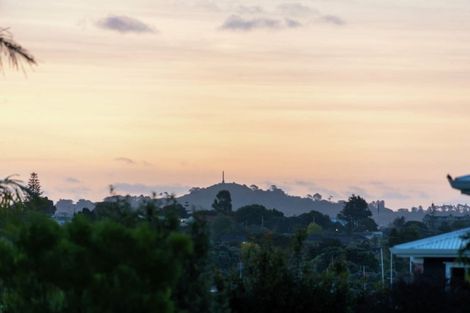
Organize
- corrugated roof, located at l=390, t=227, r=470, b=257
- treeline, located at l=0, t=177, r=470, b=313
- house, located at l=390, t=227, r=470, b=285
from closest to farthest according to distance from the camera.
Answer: treeline, located at l=0, t=177, r=470, b=313 → house, located at l=390, t=227, r=470, b=285 → corrugated roof, located at l=390, t=227, r=470, b=257

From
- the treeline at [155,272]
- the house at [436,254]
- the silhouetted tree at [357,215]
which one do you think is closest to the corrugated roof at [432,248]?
the house at [436,254]

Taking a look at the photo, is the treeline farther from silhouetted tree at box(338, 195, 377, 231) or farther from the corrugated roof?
silhouetted tree at box(338, 195, 377, 231)

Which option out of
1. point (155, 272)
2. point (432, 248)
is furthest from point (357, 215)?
point (155, 272)

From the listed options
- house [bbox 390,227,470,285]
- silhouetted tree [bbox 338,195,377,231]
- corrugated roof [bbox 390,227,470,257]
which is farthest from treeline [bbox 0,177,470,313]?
silhouetted tree [bbox 338,195,377,231]

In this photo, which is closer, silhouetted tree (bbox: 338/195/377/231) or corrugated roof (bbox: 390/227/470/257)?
corrugated roof (bbox: 390/227/470/257)

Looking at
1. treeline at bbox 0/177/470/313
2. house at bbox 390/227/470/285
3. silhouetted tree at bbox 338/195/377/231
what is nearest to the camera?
treeline at bbox 0/177/470/313

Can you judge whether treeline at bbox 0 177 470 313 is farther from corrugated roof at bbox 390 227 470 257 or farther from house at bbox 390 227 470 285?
corrugated roof at bbox 390 227 470 257

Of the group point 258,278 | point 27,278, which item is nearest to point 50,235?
point 27,278

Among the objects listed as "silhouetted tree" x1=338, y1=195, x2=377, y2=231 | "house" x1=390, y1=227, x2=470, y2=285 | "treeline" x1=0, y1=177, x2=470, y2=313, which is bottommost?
"treeline" x1=0, y1=177, x2=470, y2=313

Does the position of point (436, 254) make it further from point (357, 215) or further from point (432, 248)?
point (357, 215)

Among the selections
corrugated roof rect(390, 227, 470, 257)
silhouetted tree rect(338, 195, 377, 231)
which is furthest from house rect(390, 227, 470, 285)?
silhouetted tree rect(338, 195, 377, 231)

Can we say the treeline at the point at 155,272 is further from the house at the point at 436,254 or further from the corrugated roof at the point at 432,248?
the corrugated roof at the point at 432,248

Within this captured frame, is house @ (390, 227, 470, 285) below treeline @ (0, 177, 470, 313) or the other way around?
the other way around

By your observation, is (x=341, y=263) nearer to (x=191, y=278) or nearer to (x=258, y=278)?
(x=258, y=278)
